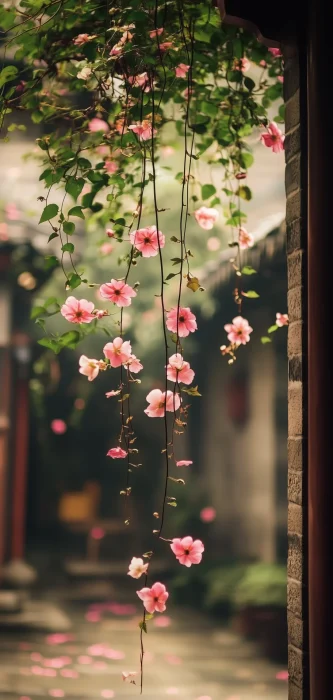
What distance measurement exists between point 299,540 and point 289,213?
2.63 ft

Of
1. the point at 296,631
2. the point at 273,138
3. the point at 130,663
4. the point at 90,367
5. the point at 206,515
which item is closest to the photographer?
the point at 296,631

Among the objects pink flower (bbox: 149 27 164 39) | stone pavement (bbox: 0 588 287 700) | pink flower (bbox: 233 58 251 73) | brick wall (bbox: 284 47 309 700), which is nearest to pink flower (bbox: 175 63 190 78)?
pink flower (bbox: 149 27 164 39)

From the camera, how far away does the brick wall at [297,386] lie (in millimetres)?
2016

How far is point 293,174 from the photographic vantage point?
2139mm

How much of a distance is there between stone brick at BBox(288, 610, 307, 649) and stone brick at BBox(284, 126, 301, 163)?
3.69 ft

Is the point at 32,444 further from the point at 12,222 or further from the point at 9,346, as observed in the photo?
the point at 12,222

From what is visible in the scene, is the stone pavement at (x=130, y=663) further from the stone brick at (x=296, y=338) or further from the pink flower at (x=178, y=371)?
the stone brick at (x=296, y=338)

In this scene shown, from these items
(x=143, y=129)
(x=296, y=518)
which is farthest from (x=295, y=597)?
(x=143, y=129)

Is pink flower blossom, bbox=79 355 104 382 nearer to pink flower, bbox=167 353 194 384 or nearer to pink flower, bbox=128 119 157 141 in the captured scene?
pink flower, bbox=167 353 194 384

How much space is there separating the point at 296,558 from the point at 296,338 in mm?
526

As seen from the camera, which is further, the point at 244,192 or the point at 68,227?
the point at 244,192

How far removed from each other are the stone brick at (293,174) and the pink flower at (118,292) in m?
0.53

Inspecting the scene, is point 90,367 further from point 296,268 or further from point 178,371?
point 296,268

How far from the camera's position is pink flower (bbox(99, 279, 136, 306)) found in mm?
2416
